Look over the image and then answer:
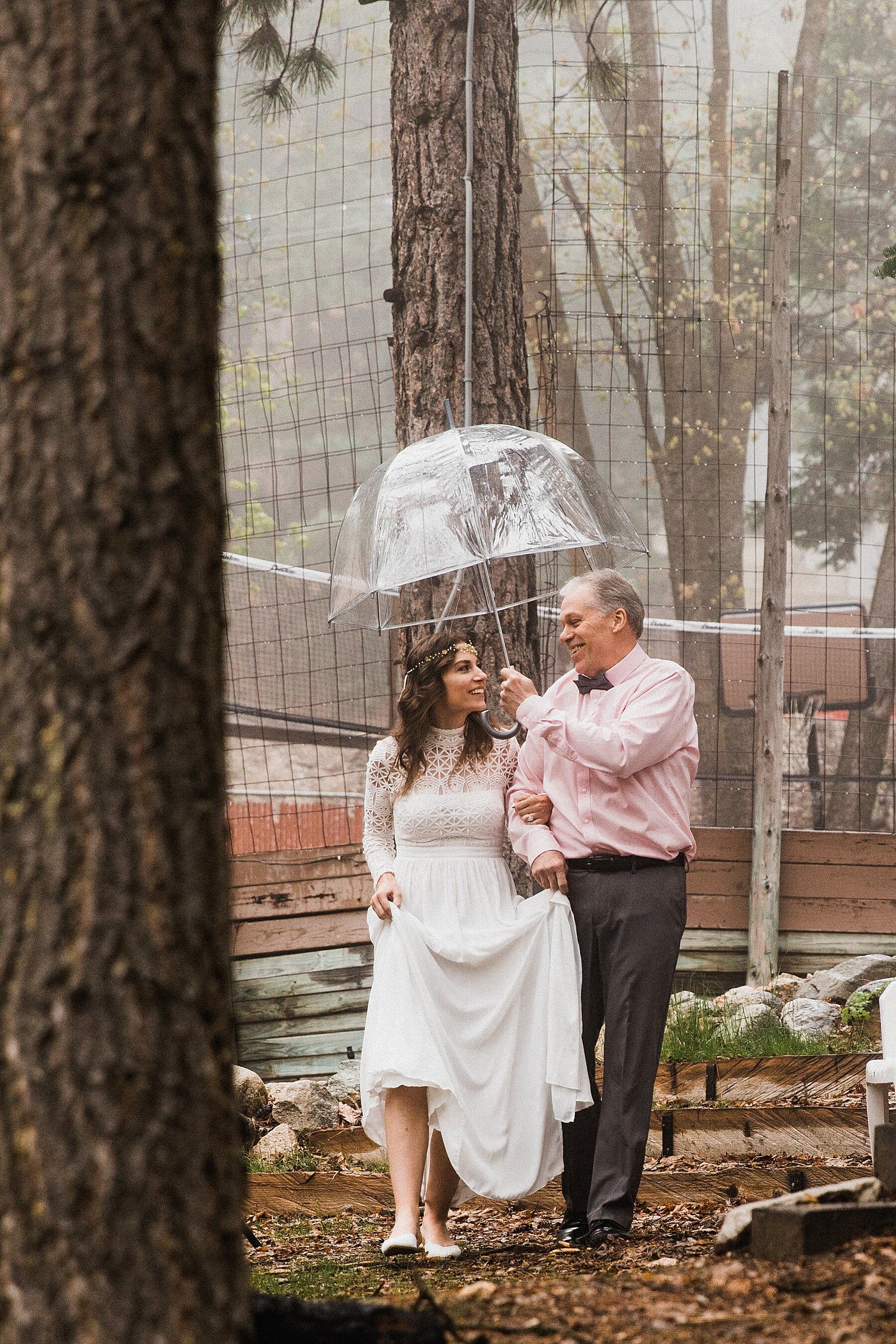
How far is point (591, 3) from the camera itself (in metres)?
14.3

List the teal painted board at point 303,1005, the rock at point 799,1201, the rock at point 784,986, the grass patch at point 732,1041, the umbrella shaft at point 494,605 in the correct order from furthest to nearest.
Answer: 1. the teal painted board at point 303,1005
2. the rock at point 784,986
3. the grass patch at point 732,1041
4. the umbrella shaft at point 494,605
5. the rock at point 799,1201

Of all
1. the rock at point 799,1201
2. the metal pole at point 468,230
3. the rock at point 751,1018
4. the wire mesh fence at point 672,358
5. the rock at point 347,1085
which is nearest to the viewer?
the rock at point 799,1201

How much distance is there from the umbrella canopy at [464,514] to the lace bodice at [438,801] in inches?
21.4

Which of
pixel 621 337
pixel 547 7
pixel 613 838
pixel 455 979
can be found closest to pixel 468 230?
pixel 547 7

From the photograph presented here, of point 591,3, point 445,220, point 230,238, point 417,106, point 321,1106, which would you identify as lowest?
point 321,1106

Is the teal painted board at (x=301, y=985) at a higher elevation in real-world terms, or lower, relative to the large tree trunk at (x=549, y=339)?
lower

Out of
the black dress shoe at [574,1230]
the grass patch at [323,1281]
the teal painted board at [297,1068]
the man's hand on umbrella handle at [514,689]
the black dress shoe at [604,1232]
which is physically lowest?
the teal painted board at [297,1068]

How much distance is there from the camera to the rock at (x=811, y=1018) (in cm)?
627

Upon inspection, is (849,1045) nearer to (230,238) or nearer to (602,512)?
(602,512)

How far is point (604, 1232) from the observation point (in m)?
4.01

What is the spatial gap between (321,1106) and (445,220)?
3.77 metres

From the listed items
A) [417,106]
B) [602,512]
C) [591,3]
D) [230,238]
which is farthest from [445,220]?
[591,3]

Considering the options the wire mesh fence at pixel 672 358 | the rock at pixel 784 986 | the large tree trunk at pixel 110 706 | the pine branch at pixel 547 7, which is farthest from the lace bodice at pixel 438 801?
the wire mesh fence at pixel 672 358

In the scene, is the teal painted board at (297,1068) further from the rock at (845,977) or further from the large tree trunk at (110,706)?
the large tree trunk at (110,706)
